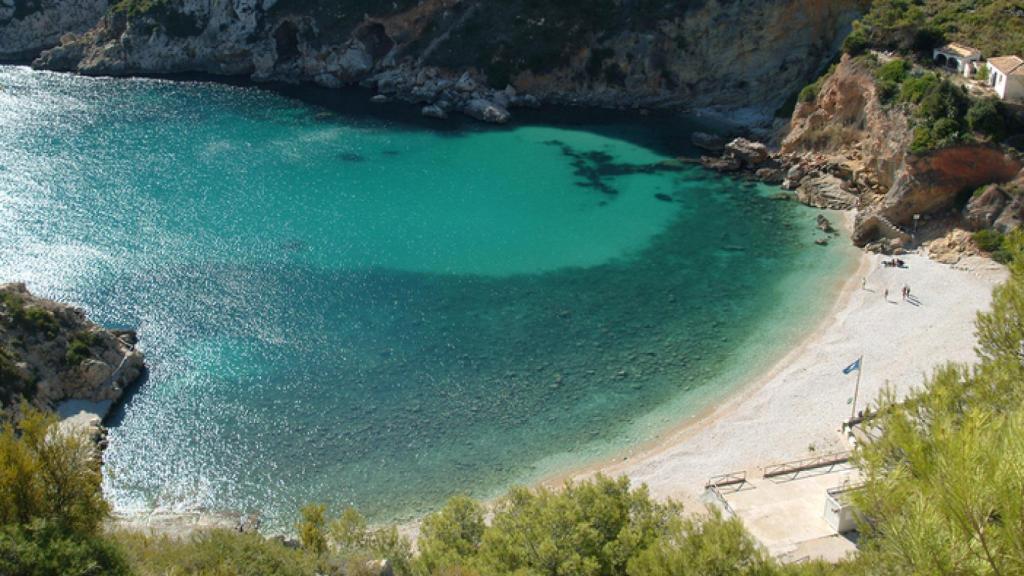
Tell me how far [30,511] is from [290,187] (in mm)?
44004

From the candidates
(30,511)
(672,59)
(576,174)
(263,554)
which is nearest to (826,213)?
(576,174)

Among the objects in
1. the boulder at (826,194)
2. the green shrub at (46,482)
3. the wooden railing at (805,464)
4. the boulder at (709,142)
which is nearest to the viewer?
the green shrub at (46,482)

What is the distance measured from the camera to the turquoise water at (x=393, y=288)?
111 ft

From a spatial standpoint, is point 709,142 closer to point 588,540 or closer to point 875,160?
point 875,160

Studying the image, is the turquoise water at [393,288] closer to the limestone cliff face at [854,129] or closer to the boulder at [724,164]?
the boulder at [724,164]

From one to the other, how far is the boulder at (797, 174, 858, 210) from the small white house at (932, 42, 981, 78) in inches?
385

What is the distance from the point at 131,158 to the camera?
6400 cm

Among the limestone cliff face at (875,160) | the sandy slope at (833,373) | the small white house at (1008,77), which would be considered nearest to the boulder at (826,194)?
the limestone cliff face at (875,160)

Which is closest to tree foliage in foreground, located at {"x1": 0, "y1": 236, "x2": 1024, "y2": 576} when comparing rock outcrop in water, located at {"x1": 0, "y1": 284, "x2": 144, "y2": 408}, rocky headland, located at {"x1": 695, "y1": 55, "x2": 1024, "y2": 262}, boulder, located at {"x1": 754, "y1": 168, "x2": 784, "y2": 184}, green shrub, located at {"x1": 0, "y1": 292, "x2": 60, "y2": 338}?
rock outcrop in water, located at {"x1": 0, "y1": 284, "x2": 144, "y2": 408}

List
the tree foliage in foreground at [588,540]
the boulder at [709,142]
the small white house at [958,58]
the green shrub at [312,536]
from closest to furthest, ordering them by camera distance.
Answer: the tree foliage in foreground at [588,540] < the green shrub at [312,536] < the small white house at [958,58] < the boulder at [709,142]

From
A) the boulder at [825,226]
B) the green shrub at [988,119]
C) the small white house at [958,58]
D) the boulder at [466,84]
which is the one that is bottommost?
the boulder at [825,226]

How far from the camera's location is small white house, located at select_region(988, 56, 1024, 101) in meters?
47.2

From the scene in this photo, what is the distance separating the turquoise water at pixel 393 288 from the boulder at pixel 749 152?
3.04 meters

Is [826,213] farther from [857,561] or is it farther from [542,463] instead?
[857,561]
